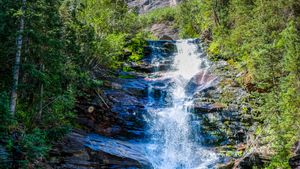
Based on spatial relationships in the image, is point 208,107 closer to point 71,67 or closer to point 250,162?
point 250,162

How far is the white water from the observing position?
58.1 ft

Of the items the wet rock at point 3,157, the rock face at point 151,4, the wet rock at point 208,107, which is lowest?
the wet rock at point 3,157

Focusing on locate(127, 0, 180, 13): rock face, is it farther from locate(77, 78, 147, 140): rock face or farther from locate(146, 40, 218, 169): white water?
locate(77, 78, 147, 140): rock face

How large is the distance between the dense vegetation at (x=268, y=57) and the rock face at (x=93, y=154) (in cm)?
620

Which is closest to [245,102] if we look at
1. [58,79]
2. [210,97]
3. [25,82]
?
[210,97]

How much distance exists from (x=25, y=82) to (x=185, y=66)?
17822mm

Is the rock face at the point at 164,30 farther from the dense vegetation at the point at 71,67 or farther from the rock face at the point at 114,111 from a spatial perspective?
the rock face at the point at 114,111

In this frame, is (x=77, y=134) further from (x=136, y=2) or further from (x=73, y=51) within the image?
(x=136, y=2)

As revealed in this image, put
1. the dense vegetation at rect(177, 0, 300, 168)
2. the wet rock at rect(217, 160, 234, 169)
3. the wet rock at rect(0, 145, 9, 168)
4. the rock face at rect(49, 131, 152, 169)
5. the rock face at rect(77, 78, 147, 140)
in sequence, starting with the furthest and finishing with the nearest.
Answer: the rock face at rect(77, 78, 147, 140), the wet rock at rect(217, 160, 234, 169), the dense vegetation at rect(177, 0, 300, 168), the rock face at rect(49, 131, 152, 169), the wet rock at rect(0, 145, 9, 168)

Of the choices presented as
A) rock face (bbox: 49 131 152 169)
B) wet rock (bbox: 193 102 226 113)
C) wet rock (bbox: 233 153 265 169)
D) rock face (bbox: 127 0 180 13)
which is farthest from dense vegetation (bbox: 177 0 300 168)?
rock face (bbox: 127 0 180 13)

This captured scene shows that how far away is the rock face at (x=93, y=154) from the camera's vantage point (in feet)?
46.9

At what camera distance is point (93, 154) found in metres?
15.4

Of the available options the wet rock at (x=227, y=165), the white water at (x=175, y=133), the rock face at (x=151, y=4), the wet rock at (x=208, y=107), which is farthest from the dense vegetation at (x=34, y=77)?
the rock face at (x=151, y=4)

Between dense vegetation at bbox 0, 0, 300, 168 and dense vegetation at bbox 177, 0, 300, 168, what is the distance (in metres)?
0.05
